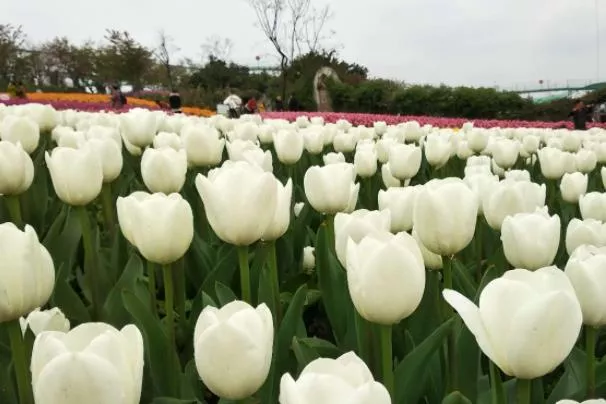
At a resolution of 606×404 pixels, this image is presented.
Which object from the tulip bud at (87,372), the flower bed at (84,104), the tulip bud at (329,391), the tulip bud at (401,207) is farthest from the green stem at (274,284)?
the flower bed at (84,104)

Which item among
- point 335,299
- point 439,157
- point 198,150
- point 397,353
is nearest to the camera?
point 397,353

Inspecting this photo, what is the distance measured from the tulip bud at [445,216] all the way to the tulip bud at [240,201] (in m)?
0.31

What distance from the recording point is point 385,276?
3.39 ft

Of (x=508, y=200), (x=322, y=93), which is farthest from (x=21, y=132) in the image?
(x=322, y=93)

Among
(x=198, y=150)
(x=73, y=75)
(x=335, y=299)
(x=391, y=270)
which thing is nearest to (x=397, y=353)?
(x=335, y=299)

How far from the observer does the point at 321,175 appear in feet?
5.96

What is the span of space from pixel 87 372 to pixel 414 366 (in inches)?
22.3

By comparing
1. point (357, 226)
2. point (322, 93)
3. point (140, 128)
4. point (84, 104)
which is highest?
point (322, 93)

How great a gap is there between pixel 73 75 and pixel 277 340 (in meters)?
53.1

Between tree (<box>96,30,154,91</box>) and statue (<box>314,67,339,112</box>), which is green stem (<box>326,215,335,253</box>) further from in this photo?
tree (<box>96,30,154,91</box>)

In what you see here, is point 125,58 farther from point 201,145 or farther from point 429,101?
point 201,145

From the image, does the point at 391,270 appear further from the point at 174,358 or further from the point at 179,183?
the point at 179,183

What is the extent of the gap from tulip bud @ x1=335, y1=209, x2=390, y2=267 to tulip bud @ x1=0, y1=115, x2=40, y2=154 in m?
1.91

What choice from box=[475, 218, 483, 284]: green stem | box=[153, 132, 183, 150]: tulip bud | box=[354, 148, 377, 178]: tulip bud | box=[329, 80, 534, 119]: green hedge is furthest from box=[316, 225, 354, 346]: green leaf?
box=[329, 80, 534, 119]: green hedge
